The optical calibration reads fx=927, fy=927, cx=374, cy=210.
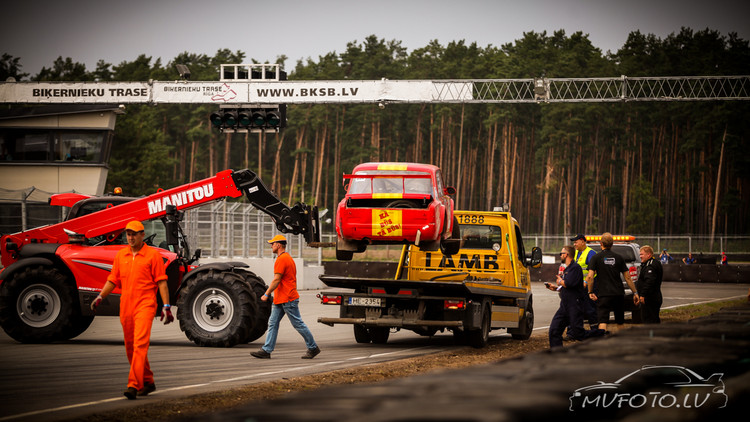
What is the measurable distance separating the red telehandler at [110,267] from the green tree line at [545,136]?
66475 millimetres

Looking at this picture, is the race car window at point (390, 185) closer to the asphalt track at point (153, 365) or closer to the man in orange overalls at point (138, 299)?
the asphalt track at point (153, 365)

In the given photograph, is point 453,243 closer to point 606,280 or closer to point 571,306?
point 606,280

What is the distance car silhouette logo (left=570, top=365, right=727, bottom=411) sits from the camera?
3.84 m

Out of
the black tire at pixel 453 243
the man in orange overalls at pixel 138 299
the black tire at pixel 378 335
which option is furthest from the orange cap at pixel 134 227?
the black tire at pixel 453 243

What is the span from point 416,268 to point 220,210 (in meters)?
17.4

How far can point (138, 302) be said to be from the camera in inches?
395

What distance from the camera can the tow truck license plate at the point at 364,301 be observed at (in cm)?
1558

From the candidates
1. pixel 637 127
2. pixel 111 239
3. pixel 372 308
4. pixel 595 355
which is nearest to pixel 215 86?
pixel 111 239

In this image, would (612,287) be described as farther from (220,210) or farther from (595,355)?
(220,210)

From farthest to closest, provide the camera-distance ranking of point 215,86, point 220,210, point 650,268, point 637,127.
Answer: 1. point 637,127
2. point 215,86
3. point 220,210
4. point 650,268

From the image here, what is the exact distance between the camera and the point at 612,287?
16.1 meters

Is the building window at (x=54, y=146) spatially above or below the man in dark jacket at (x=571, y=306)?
above

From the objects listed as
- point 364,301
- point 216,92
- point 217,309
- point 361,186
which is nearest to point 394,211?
point 361,186

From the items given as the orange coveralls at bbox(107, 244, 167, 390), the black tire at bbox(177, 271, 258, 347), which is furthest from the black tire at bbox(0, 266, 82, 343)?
the orange coveralls at bbox(107, 244, 167, 390)
